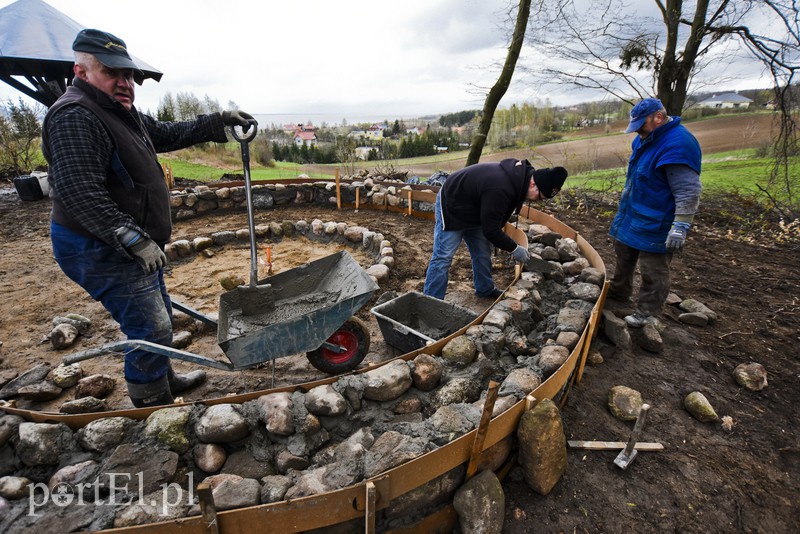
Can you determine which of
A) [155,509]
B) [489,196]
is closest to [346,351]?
[155,509]

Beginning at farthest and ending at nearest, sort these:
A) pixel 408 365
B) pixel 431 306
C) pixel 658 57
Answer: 1. pixel 658 57
2. pixel 431 306
3. pixel 408 365

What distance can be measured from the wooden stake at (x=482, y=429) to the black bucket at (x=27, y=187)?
9897 mm

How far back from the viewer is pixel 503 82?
8.02 meters

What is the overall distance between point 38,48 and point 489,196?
7783 millimetres

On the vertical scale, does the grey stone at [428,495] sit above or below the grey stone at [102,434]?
below

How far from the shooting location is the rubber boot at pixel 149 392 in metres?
2.27

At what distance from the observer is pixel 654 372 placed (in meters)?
2.91

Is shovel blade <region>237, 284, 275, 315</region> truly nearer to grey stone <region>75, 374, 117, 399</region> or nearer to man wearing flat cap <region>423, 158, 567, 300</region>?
grey stone <region>75, 374, 117, 399</region>

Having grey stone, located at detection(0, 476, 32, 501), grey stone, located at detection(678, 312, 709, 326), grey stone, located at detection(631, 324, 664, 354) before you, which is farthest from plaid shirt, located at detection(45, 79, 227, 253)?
grey stone, located at detection(678, 312, 709, 326)

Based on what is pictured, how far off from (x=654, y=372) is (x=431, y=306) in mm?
1745

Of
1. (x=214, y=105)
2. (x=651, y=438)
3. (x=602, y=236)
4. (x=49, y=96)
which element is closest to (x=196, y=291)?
(x=651, y=438)

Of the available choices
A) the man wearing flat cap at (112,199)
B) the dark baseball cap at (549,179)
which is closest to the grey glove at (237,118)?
the man wearing flat cap at (112,199)

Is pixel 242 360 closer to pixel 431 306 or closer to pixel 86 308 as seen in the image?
pixel 431 306

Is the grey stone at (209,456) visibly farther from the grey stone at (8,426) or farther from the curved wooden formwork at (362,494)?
the grey stone at (8,426)
